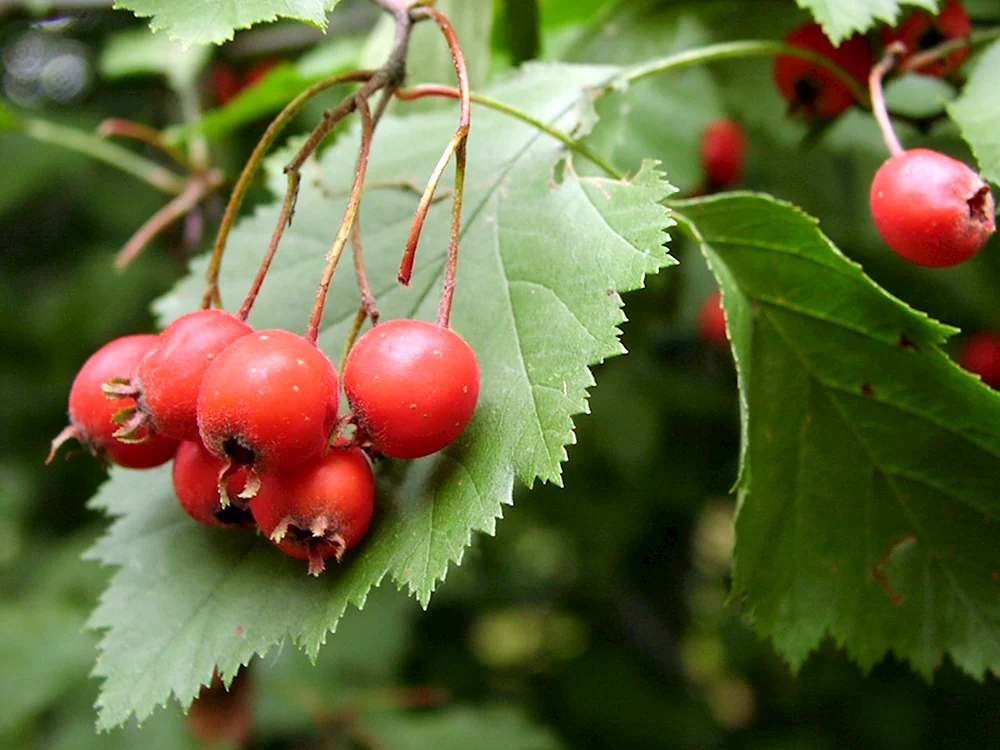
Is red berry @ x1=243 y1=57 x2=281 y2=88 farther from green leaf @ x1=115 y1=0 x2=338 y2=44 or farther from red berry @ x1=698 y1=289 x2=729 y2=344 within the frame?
green leaf @ x1=115 y1=0 x2=338 y2=44

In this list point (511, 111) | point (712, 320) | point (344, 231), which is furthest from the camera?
point (712, 320)

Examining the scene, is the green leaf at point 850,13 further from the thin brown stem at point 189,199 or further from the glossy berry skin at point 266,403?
the thin brown stem at point 189,199

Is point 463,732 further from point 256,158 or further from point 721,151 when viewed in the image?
point 256,158

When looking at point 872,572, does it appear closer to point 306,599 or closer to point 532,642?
point 306,599

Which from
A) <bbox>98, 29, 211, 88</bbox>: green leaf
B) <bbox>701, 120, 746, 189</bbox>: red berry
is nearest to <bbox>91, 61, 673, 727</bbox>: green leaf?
<bbox>701, 120, 746, 189</bbox>: red berry

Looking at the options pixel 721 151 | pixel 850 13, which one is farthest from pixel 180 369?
pixel 721 151
